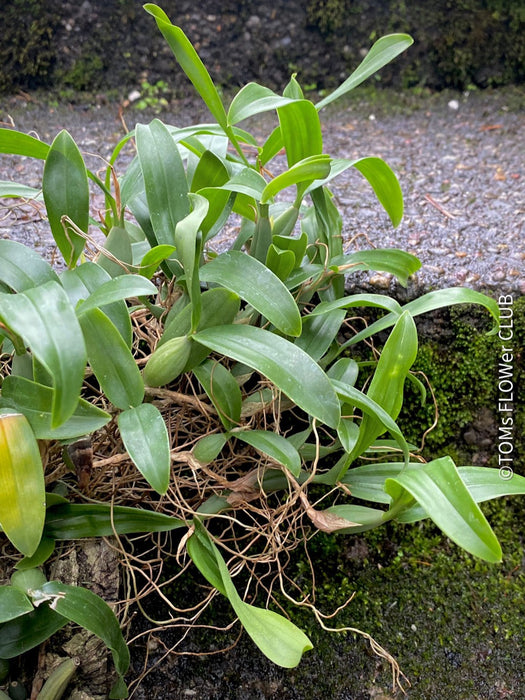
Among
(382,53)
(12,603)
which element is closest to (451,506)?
(12,603)

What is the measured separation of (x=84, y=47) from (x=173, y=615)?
1581 millimetres

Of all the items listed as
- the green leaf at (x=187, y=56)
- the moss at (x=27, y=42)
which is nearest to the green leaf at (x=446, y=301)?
the green leaf at (x=187, y=56)

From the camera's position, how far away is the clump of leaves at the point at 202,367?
2.12 ft

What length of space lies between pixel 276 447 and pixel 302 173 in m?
0.33

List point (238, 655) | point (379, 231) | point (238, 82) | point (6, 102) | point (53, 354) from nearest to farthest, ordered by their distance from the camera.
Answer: point (53, 354)
point (238, 655)
point (379, 231)
point (6, 102)
point (238, 82)

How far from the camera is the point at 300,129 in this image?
80 centimetres

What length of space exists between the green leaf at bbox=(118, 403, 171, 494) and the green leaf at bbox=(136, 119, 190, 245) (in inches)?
9.4

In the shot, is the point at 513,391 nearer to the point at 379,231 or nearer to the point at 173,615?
the point at 379,231

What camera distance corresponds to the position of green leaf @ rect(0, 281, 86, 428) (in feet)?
1.69

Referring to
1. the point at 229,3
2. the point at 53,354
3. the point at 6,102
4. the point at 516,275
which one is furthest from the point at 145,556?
the point at 229,3

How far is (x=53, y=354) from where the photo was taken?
0.52 m

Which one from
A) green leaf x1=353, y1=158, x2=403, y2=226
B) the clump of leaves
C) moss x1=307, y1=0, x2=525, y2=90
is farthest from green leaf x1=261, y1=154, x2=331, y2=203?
moss x1=307, y1=0, x2=525, y2=90

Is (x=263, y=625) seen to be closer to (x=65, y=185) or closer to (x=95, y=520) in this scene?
(x=95, y=520)

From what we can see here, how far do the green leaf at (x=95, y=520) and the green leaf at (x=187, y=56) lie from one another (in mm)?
514
